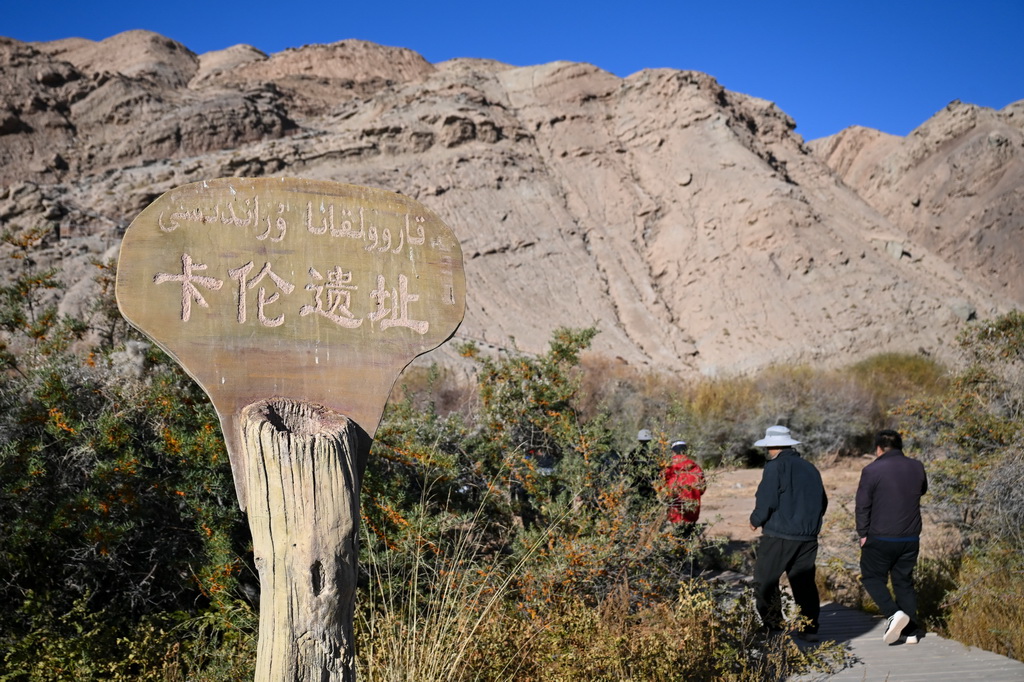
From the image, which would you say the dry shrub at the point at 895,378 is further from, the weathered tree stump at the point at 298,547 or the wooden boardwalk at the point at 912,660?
the weathered tree stump at the point at 298,547

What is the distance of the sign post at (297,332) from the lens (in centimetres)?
252

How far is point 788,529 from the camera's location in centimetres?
486

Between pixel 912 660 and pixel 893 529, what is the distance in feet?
2.58

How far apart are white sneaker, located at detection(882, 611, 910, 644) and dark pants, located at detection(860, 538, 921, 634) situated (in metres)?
0.06

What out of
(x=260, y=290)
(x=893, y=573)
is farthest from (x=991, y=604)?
(x=260, y=290)

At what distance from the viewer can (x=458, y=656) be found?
11.2ft

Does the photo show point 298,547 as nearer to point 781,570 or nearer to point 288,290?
point 288,290

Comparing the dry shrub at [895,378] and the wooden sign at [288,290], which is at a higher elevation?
the dry shrub at [895,378]

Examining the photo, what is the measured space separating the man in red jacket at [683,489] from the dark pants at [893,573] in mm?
1141

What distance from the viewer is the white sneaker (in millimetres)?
4859

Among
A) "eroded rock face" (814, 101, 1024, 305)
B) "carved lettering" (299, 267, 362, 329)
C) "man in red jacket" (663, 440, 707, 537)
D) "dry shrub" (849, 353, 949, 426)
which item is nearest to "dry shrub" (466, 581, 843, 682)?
"man in red jacket" (663, 440, 707, 537)

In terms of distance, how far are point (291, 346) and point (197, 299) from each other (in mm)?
359

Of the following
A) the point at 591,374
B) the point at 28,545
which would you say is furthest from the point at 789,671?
the point at 591,374

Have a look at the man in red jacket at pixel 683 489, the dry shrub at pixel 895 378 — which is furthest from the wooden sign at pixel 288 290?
the dry shrub at pixel 895 378
